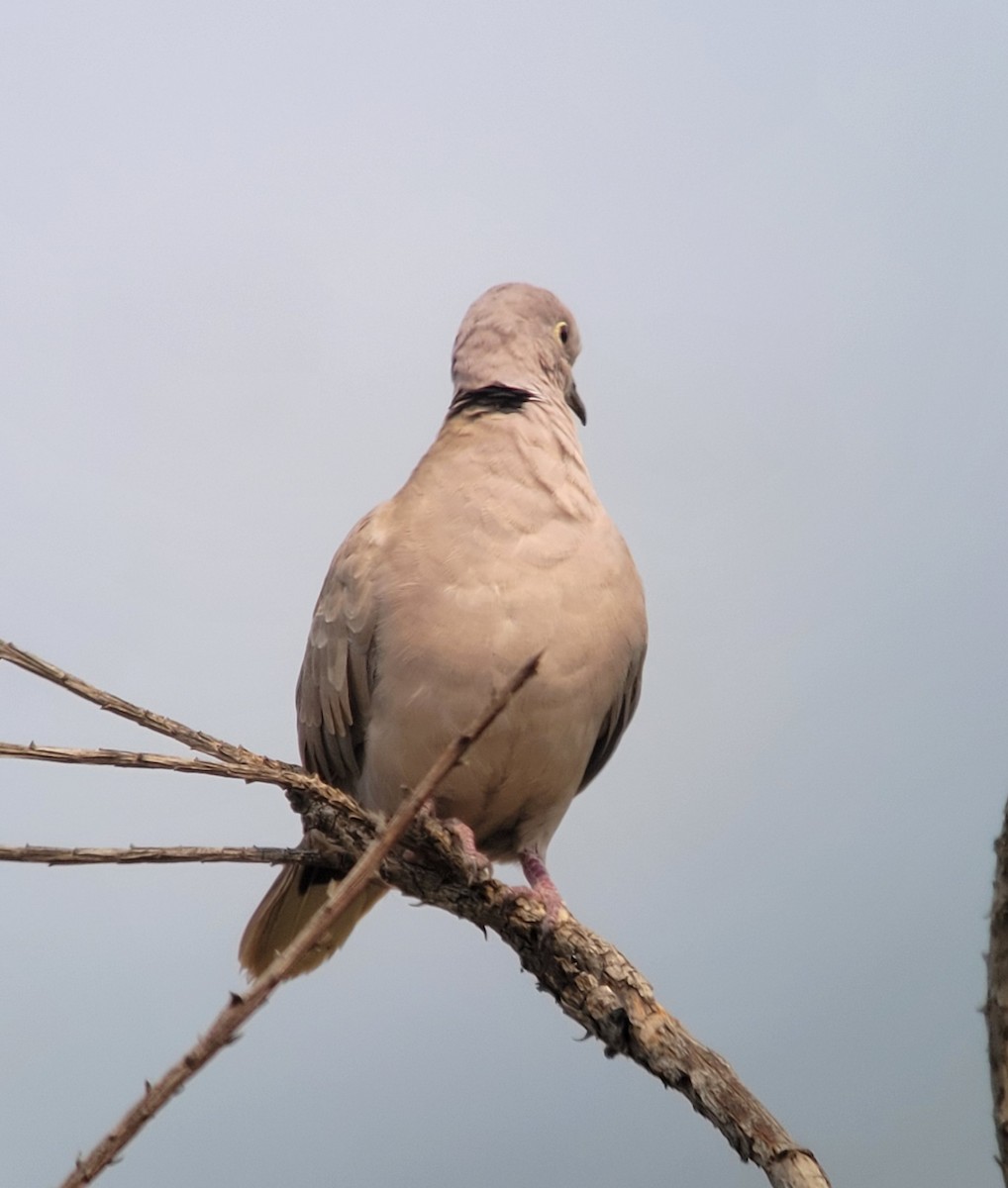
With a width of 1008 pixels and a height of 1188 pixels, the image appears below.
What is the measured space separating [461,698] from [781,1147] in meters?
1.35

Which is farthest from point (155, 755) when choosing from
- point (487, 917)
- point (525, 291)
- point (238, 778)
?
point (525, 291)

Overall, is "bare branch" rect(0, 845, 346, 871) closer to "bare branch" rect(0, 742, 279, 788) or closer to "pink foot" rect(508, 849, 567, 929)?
"bare branch" rect(0, 742, 279, 788)

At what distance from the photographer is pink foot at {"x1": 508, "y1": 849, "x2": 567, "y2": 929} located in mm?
2717

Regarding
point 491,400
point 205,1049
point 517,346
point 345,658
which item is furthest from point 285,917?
point 205,1049

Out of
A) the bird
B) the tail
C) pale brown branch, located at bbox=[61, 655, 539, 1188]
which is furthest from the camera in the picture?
the tail

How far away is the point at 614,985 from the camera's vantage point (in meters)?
2.55

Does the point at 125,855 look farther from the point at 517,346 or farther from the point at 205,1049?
the point at 517,346

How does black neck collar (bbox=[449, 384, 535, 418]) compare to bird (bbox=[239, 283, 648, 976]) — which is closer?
bird (bbox=[239, 283, 648, 976])

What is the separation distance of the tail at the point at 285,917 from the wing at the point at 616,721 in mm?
652

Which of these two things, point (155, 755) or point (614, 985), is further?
point (614, 985)

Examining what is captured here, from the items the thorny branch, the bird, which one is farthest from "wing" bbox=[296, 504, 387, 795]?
the thorny branch

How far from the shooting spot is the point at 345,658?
3.51m

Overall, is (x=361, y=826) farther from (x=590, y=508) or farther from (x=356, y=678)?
(x=590, y=508)

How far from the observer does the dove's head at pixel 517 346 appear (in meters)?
3.89
